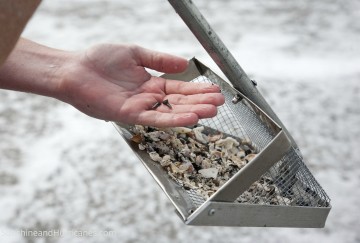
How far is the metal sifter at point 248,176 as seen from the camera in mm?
893

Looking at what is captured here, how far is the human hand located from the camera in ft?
3.51

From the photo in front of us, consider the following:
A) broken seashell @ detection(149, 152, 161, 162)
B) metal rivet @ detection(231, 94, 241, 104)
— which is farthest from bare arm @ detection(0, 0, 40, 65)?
metal rivet @ detection(231, 94, 241, 104)

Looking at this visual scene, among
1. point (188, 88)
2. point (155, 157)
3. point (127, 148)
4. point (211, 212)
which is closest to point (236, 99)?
point (188, 88)

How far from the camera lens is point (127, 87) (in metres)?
1.16

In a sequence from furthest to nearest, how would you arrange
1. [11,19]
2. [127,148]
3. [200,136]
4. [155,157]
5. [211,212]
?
[127,148], [200,136], [155,157], [211,212], [11,19]

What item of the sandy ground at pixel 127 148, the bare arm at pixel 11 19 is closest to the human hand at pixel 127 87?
the bare arm at pixel 11 19

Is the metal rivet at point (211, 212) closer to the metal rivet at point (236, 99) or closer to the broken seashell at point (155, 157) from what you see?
the broken seashell at point (155, 157)

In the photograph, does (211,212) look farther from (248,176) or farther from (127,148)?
(127,148)

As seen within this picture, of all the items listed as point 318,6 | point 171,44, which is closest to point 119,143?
point 171,44

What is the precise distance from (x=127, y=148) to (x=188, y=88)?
73cm

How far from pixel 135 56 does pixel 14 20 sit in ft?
1.74

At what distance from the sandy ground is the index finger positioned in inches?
21.0

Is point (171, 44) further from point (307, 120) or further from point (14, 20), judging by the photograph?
point (14, 20)

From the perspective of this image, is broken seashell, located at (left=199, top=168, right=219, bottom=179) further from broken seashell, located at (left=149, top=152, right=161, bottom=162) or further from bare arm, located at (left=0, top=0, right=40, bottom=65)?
bare arm, located at (left=0, top=0, right=40, bottom=65)
